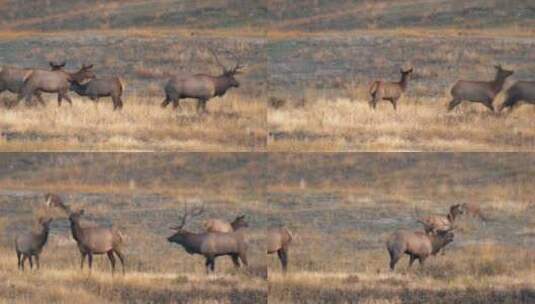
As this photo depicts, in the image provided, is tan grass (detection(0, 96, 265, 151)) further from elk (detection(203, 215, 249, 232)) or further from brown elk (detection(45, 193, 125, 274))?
brown elk (detection(45, 193, 125, 274))

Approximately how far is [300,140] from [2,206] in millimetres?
8500

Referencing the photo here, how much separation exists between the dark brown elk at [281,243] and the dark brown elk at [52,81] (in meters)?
5.03

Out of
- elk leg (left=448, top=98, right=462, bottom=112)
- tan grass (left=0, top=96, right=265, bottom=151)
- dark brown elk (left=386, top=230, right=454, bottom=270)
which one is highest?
elk leg (left=448, top=98, right=462, bottom=112)

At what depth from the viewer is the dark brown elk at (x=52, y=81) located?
3416 cm

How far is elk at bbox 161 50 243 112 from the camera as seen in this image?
3397 cm

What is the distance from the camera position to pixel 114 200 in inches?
1547

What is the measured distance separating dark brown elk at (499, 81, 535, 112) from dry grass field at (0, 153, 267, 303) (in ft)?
19.5

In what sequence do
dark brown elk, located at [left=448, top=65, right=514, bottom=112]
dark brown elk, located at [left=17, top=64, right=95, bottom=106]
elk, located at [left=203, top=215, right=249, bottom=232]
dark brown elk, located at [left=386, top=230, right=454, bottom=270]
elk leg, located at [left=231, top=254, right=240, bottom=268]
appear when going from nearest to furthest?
dark brown elk, located at [left=386, top=230, right=454, bottom=270], elk leg, located at [left=231, top=254, right=240, bottom=268], elk, located at [left=203, top=215, right=249, bottom=232], dark brown elk, located at [left=17, top=64, right=95, bottom=106], dark brown elk, located at [left=448, top=65, right=514, bottom=112]

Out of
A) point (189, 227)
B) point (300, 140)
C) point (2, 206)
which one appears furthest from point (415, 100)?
point (2, 206)

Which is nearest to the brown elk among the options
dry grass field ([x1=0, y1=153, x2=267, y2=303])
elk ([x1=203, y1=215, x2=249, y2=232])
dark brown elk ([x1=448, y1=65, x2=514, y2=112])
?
dry grass field ([x1=0, y1=153, x2=267, y2=303])

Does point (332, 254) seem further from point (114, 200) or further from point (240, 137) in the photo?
point (114, 200)

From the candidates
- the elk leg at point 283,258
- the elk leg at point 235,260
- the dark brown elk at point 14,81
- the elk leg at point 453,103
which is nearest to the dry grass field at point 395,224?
the elk leg at point 283,258

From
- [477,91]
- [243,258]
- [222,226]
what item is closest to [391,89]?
[477,91]

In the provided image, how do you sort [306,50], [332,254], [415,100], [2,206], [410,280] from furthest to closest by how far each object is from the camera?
[306,50] < [2,206] < [415,100] < [332,254] < [410,280]
